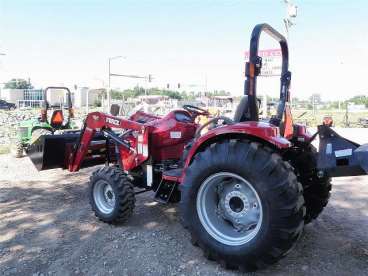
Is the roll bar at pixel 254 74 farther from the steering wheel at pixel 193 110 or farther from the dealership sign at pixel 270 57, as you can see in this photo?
the steering wheel at pixel 193 110

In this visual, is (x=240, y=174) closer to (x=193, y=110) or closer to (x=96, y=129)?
(x=193, y=110)

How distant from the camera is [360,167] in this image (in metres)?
3.73

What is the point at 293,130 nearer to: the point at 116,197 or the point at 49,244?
the point at 116,197

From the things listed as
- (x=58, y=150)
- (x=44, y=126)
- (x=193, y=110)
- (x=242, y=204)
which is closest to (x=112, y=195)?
(x=193, y=110)

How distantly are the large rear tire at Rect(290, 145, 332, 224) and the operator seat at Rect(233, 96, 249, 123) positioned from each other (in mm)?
808

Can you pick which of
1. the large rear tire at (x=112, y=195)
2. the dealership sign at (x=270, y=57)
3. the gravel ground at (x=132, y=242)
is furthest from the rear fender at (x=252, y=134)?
the large rear tire at (x=112, y=195)

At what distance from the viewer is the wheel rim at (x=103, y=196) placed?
5287 millimetres

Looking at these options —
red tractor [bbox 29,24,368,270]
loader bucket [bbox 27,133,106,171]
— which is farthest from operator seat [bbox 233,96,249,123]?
loader bucket [bbox 27,133,106,171]

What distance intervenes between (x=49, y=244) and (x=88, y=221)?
2.70 ft

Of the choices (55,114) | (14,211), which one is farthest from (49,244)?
(55,114)

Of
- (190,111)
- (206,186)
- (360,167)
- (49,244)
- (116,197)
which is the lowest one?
(49,244)

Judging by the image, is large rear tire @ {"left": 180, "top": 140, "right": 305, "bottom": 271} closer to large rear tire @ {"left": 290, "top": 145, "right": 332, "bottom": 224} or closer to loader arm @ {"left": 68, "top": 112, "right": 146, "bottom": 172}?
large rear tire @ {"left": 290, "top": 145, "right": 332, "bottom": 224}

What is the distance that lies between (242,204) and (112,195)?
2013 mm

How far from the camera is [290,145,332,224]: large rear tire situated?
14.9 feet
